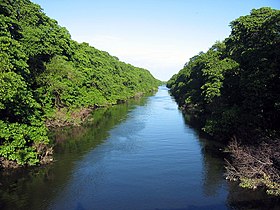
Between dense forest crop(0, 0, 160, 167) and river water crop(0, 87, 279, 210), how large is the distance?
111 inches

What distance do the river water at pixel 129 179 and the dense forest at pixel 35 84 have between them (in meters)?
2.83

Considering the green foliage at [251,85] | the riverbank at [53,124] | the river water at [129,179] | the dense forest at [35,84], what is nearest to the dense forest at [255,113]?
the green foliage at [251,85]

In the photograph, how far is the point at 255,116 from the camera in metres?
26.6

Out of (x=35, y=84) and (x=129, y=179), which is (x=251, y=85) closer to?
(x=129, y=179)

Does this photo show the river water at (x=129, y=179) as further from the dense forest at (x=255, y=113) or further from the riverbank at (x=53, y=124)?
the dense forest at (x=255, y=113)

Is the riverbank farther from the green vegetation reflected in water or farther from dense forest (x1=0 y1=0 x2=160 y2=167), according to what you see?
the green vegetation reflected in water

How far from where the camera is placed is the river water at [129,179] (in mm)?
19047

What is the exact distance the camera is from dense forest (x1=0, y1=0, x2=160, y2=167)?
2280cm

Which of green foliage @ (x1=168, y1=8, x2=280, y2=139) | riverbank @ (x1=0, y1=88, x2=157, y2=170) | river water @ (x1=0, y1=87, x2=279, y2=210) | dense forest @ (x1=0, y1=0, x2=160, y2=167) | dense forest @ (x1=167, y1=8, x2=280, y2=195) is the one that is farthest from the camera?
green foliage @ (x1=168, y1=8, x2=280, y2=139)

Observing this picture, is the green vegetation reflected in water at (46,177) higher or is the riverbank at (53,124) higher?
the riverbank at (53,124)

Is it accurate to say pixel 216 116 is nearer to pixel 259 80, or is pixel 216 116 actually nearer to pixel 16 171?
→ pixel 259 80

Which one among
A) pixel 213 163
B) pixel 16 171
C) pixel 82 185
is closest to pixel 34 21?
pixel 16 171

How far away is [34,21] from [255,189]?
34365 mm

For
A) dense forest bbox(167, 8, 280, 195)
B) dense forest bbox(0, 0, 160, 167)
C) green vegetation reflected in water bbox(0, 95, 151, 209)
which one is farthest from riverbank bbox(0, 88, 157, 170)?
dense forest bbox(167, 8, 280, 195)
